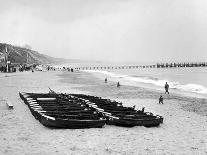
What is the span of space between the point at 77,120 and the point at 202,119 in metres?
8.01

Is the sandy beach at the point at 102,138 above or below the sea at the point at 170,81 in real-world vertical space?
below

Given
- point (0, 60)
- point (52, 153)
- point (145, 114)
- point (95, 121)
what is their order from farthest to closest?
point (0, 60) → point (145, 114) → point (95, 121) → point (52, 153)

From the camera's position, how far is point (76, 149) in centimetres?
1291

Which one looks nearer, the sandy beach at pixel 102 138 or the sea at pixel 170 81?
the sandy beach at pixel 102 138

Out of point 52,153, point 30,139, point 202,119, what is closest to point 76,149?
point 52,153

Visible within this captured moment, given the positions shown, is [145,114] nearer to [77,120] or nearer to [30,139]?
[77,120]

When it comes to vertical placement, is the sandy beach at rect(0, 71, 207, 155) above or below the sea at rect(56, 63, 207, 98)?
below

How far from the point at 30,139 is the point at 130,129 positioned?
5.21 meters

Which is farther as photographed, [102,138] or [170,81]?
[170,81]

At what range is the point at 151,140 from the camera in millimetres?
14914

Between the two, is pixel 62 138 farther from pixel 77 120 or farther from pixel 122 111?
pixel 122 111

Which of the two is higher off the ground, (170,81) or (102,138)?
(170,81)

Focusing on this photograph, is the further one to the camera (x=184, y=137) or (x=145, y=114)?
(x=145, y=114)

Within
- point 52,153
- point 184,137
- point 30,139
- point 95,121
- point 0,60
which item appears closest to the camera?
point 52,153
